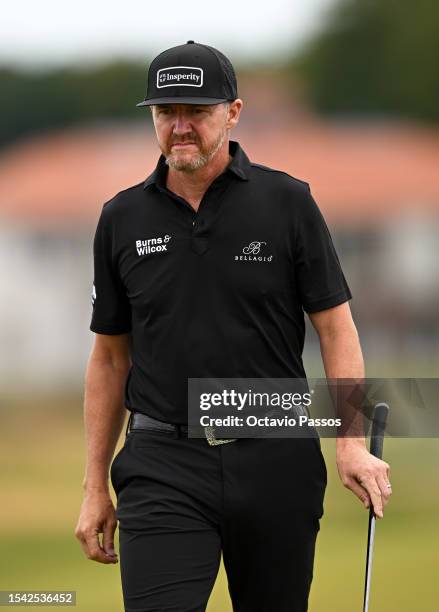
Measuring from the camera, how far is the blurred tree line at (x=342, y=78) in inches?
2158

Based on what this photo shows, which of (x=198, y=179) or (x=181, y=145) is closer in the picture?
(x=181, y=145)

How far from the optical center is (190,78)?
4.15 meters

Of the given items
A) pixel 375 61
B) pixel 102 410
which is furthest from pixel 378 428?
pixel 375 61

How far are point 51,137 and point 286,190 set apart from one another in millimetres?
55454

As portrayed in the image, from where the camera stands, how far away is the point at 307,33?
61.8 m

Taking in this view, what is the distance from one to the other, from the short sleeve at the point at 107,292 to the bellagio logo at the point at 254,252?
43cm

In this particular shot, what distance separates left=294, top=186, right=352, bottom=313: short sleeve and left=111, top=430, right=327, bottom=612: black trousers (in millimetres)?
427

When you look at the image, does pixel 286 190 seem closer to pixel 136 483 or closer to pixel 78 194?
pixel 136 483

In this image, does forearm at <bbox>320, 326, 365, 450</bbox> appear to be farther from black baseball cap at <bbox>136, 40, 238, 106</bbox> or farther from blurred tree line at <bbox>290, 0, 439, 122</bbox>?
blurred tree line at <bbox>290, 0, 439, 122</bbox>

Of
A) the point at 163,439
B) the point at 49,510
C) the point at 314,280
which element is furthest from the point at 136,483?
the point at 49,510

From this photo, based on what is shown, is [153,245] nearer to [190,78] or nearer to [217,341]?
[217,341]

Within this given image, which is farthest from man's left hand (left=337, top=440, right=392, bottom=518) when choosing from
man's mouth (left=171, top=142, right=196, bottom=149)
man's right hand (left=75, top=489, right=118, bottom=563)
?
man's mouth (left=171, top=142, right=196, bottom=149)

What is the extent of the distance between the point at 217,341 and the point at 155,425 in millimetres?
316

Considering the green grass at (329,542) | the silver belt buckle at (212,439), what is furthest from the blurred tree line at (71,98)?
the silver belt buckle at (212,439)
